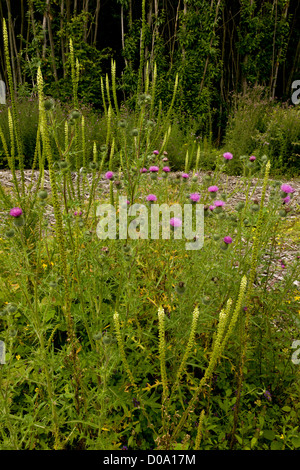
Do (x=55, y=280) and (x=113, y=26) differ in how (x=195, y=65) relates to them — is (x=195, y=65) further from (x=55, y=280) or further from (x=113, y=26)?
(x=55, y=280)

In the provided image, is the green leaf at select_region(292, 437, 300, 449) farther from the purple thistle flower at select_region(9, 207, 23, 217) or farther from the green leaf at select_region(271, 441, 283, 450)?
the purple thistle flower at select_region(9, 207, 23, 217)

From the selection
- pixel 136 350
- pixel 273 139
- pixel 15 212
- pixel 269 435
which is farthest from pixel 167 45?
pixel 269 435

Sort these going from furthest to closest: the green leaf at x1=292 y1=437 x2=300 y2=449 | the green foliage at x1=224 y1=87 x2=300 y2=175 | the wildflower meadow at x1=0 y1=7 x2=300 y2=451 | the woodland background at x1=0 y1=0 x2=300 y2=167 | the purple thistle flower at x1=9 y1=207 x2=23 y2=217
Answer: the woodland background at x1=0 y1=0 x2=300 y2=167, the green foliage at x1=224 y1=87 x2=300 y2=175, the green leaf at x1=292 y1=437 x2=300 y2=449, the wildflower meadow at x1=0 y1=7 x2=300 y2=451, the purple thistle flower at x1=9 y1=207 x2=23 y2=217

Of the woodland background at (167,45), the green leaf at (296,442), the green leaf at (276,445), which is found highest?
the woodland background at (167,45)

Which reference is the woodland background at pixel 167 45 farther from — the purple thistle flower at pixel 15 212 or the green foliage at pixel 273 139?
the purple thistle flower at pixel 15 212

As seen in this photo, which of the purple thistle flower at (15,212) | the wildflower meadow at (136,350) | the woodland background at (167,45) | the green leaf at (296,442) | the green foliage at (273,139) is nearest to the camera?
the purple thistle flower at (15,212)

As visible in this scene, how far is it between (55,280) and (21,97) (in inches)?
236

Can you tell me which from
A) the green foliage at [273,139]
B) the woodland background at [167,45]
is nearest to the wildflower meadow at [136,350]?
the green foliage at [273,139]

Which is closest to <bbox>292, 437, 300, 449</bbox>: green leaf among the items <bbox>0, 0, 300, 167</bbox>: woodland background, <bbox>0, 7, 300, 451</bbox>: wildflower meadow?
<bbox>0, 7, 300, 451</bbox>: wildflower meadow

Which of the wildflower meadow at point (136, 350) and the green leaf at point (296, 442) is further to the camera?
the green leaf at point (296, 442)

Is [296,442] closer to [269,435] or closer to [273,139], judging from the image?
[269,435]

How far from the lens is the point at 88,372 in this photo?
4.83ft

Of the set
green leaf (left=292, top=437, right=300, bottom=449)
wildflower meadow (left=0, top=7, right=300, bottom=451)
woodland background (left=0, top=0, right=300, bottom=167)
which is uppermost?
woodland background (left=0, top=0, right=300, bottom=167)

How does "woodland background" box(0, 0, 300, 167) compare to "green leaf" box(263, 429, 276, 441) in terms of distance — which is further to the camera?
"woodland background" box(0, 0, 300, 167)
